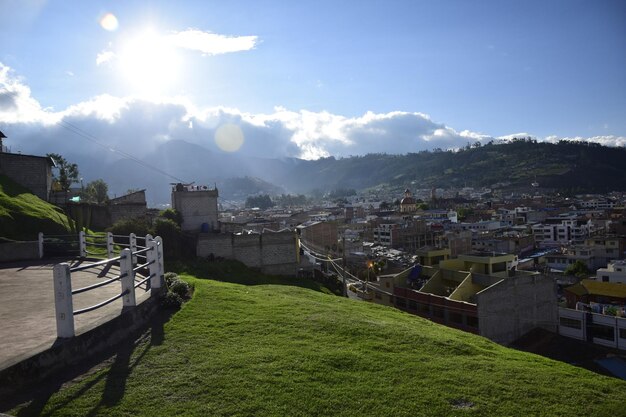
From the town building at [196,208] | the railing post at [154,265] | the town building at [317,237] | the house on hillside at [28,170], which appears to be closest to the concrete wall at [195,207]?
the town building at [196,208]

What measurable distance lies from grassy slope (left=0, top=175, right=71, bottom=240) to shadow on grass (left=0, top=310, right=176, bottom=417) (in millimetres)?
14608

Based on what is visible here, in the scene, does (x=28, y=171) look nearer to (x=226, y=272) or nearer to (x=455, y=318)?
(x=226, y=272)

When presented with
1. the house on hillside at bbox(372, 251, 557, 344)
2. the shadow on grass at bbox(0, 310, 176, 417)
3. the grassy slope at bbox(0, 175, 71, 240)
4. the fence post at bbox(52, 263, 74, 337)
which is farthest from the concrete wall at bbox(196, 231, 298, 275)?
the fence post at bbox(52, 263, 74, 337)

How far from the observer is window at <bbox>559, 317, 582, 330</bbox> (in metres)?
27.2

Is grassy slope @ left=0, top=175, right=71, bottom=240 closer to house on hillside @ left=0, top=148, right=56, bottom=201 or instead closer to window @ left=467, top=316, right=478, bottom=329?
house on hillside @ left=0, top=148, right=56, bottom=201

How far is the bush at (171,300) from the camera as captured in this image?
8914mm

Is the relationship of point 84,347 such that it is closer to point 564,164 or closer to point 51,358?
point 51,358

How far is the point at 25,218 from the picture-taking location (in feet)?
65.3

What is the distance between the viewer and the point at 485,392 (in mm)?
6191

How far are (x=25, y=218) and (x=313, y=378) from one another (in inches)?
736

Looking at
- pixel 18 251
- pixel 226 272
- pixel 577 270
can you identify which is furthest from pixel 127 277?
pixel 577 270

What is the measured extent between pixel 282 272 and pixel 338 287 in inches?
159

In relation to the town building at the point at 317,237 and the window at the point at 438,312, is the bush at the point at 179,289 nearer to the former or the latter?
the window at the point at 438,312

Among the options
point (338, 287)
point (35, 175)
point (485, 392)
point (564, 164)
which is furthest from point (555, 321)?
point (564, 164)
